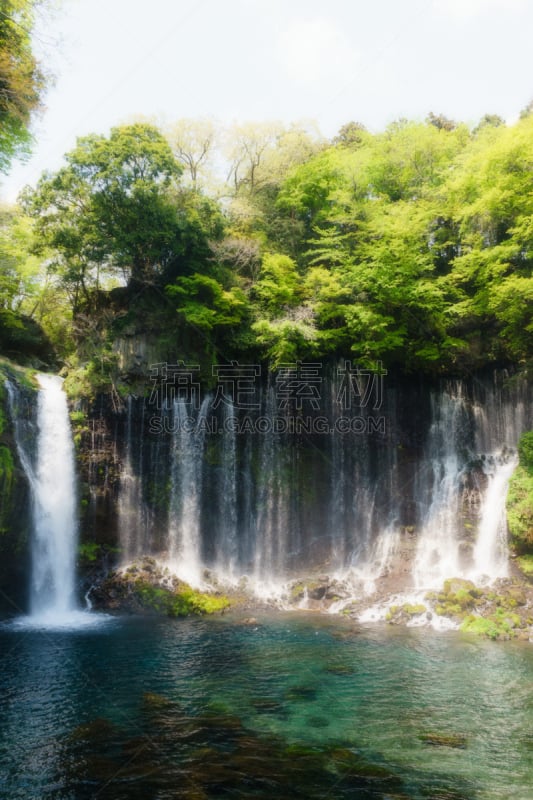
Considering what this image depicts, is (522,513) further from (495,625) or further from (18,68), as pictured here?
(18,68)

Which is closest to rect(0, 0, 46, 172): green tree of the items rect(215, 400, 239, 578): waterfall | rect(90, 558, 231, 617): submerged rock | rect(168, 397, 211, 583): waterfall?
rect(168, 397, 211, 583): waterfall

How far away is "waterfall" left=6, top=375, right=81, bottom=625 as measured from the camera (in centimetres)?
1694

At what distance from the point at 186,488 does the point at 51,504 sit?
4797mm

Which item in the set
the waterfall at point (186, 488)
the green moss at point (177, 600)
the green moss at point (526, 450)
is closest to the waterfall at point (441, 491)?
the green moss at point (526, 450)

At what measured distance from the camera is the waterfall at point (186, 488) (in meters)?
19.5

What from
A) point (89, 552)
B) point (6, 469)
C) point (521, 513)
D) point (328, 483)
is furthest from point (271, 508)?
point (6, 469)

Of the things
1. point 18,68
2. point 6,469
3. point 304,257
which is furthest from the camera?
point 304,257

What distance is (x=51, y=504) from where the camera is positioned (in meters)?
17.7

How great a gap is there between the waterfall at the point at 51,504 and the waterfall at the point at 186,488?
3.56m

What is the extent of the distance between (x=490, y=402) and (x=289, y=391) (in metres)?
7.82

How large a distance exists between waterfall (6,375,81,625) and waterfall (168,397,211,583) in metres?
3.56

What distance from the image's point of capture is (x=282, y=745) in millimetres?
7992

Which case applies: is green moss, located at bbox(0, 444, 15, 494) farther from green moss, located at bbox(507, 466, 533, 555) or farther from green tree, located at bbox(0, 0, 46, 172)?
Answer: green moss, located at bbox(507, 466, 533, 555)

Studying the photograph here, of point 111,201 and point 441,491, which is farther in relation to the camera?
point 441,491
